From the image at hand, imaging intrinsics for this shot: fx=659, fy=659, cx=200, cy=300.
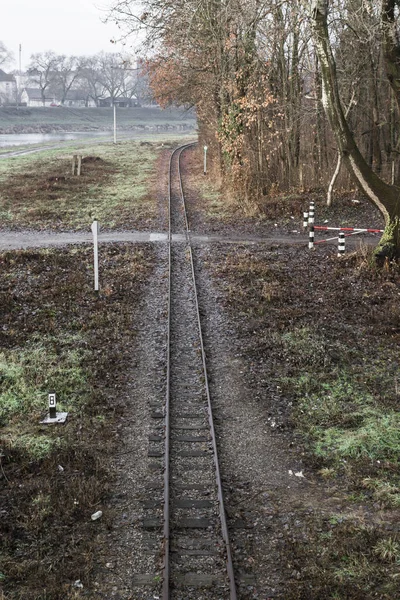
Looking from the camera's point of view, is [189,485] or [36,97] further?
[36,97]

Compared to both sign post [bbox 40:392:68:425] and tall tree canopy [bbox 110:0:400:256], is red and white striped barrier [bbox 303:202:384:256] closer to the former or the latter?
tall tree canopy [bbox 110:0:400:256]

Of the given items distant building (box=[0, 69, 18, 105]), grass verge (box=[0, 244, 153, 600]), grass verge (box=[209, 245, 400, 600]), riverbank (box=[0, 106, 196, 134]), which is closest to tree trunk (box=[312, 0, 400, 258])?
grass verge (box=[209, 245, 400, 600])

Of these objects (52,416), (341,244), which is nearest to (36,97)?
(341,244)

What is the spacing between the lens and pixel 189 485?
7812 millimetres

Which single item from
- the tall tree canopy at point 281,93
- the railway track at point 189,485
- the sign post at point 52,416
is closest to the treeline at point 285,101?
the tall tree canopy at point 281,93

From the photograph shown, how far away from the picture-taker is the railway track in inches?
245

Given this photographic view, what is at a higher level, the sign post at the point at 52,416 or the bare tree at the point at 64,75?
the bare tree at the point at 64,75

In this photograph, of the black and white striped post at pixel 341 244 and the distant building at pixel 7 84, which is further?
the distant building at pixel 7 84

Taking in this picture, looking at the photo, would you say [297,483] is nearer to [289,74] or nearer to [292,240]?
[292,240]

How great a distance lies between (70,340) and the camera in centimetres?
1258

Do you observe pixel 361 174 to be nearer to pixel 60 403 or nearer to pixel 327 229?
pixel 327 229

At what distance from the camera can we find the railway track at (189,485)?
6230 millimetres

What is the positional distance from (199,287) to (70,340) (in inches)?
172

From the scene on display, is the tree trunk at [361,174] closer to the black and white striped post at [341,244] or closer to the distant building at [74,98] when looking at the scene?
the black and white striped post at [341,244]
